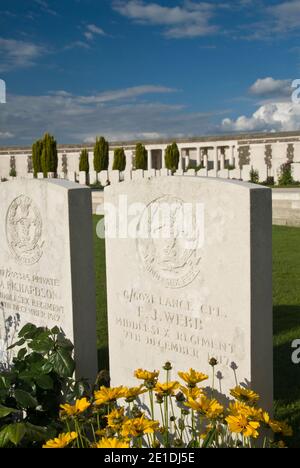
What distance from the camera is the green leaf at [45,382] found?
334cm

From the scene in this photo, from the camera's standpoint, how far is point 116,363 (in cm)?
388

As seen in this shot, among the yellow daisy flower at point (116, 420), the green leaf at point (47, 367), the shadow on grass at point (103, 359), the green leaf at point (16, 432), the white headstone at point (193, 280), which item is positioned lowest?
the shadow on grass at point (103, 359)

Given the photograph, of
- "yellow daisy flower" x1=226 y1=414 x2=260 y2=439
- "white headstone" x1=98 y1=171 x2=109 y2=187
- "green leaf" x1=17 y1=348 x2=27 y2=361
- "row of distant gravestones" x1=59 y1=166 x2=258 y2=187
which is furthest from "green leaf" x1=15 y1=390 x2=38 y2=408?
"white headstone" x1=98 y1=171 x2=109 y2=187

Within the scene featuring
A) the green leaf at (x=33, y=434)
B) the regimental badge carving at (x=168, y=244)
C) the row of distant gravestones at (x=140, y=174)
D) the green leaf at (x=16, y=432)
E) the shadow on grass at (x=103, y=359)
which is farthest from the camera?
the row of distant gravestones at (x=140, y=174)

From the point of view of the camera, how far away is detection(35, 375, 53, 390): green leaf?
334 cm

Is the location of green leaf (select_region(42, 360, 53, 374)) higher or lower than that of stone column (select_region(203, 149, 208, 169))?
lower

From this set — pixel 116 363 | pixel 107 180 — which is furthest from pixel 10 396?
pixel 107 180

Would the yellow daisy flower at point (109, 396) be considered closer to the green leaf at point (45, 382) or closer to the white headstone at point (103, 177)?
the green leaf at point (45, 382)

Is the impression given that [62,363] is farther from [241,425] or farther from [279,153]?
[279,153]

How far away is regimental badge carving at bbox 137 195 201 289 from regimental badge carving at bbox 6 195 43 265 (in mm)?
1073

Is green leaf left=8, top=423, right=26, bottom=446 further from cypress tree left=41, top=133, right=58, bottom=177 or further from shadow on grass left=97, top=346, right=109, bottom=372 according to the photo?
cypress tree left=41, top=133, right=58, bottom=177

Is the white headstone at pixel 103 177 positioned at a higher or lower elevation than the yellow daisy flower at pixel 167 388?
higher

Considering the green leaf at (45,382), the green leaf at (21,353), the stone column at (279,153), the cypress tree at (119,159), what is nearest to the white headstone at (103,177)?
the cypress tree at (119,159)
